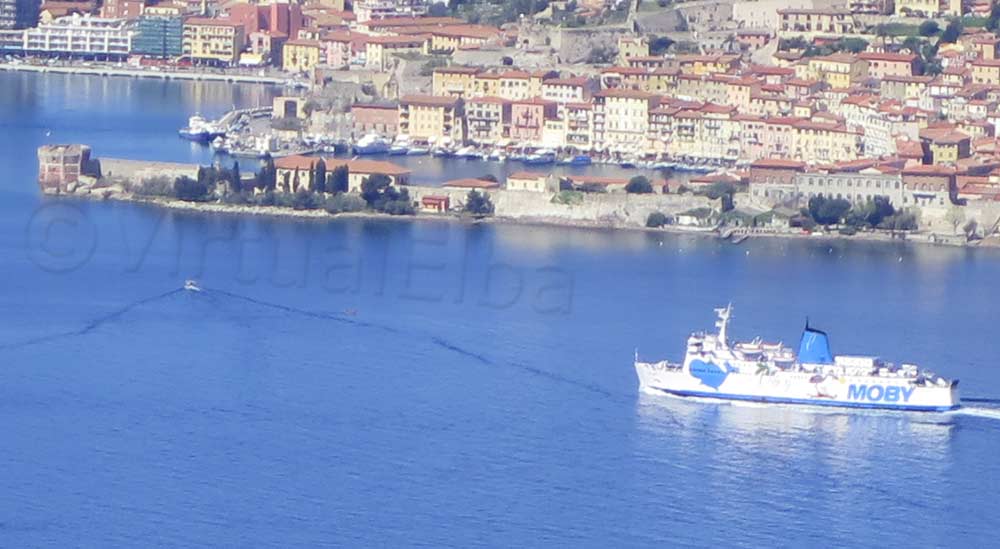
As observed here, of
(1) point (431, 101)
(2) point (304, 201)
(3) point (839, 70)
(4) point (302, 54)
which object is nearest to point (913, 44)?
(3) point (839, 70)

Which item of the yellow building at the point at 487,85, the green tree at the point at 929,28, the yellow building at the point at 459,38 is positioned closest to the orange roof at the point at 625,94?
the yellow building at the point at 487,85

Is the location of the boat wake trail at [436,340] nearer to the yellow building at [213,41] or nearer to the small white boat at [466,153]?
the small white boat at [466,153]

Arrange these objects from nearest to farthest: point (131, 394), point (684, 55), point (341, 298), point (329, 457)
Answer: point (329, 457), point (131, 394), point (341, 298), point (684, 55)

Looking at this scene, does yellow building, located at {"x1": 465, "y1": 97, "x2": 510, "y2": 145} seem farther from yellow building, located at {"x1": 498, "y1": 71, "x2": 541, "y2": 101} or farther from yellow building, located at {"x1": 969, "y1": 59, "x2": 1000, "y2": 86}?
yellow building, located at {"x1": 969, "y1": 59, "x2": 1000, "y2": 86}

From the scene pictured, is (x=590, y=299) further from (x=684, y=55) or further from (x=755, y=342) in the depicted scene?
(x=684, y=55)

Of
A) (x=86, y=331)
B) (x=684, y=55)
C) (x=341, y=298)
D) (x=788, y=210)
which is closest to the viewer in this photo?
(x=86, y=331)

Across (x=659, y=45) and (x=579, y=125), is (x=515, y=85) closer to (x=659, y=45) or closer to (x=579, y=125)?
(x=579, y=125)

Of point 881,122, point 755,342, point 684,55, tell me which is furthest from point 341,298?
point 684,55
